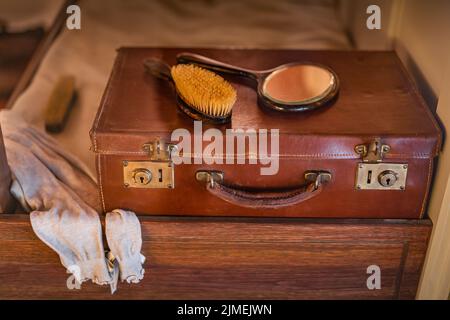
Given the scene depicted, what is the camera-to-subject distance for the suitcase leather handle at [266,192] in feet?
2.71

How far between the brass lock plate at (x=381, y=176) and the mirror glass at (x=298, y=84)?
0.41 feet

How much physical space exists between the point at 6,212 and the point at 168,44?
20.6 inches

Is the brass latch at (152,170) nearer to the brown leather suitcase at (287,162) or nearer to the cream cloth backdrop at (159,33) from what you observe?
the brown leather suitcase at (287,162)

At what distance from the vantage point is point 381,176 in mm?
836

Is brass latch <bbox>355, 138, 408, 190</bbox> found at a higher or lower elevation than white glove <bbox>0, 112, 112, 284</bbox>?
higher

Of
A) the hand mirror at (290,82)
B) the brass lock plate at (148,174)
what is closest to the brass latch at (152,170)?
the brass lock plate at (148,174)

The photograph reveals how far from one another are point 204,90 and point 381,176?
0.88 feet

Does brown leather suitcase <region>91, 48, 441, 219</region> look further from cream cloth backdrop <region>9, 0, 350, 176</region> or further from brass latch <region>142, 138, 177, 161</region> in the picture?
cream cloth backdrop <region>9, 0, 350, 176</region>

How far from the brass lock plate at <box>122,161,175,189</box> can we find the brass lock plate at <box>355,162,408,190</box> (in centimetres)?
26

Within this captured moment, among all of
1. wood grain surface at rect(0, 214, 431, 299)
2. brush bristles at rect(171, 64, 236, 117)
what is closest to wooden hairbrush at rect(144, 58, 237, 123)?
brush bristles at rect(171, 64, 236, 117)

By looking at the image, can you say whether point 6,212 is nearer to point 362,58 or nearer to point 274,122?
point 274,122

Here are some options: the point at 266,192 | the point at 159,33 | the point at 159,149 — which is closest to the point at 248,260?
the point at 266,192

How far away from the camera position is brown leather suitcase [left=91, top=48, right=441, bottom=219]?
824 millimetres

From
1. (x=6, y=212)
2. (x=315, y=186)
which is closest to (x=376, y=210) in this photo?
(x=315, y=186)
